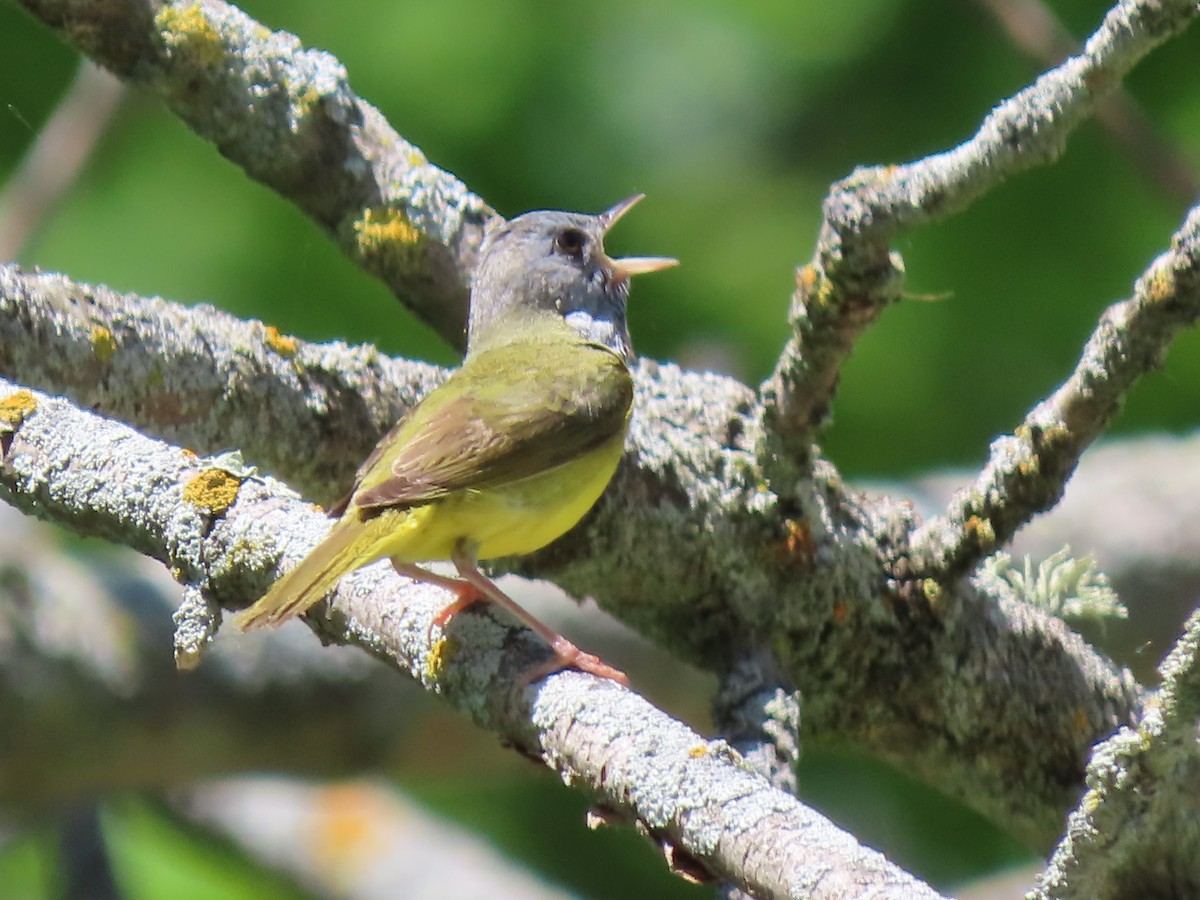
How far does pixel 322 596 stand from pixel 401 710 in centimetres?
199

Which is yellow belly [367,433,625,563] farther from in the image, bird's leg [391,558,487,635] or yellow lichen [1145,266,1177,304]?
yellow lichen [1145,266,1177,304]

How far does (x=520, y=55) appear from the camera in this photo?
6.01 metres

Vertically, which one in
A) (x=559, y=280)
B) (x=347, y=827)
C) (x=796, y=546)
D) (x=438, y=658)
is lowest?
(x=438, y=658)

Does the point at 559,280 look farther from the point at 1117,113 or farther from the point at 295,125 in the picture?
the point at 1117,113

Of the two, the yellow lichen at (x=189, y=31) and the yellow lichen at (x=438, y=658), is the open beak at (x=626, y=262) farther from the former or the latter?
the yellow lichen at (x=438, y=658)

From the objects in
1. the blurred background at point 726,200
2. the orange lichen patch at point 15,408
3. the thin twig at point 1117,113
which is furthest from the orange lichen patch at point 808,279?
the blurred background at point 726,200

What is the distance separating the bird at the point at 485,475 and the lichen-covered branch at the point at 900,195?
511mm

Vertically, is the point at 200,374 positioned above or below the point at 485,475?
below

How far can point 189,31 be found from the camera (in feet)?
11.6

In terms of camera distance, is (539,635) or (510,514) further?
(510,514)

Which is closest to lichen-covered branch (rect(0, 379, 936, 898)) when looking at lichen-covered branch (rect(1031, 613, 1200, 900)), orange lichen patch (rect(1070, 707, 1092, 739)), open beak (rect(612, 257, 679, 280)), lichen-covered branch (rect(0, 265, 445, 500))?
lichen-covered branch (rect(0, 265, 445, 500))

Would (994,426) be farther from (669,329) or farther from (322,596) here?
(322,596)

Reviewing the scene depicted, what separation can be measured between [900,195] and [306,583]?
119cm

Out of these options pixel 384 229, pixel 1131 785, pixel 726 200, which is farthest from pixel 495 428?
pixel 726 200
